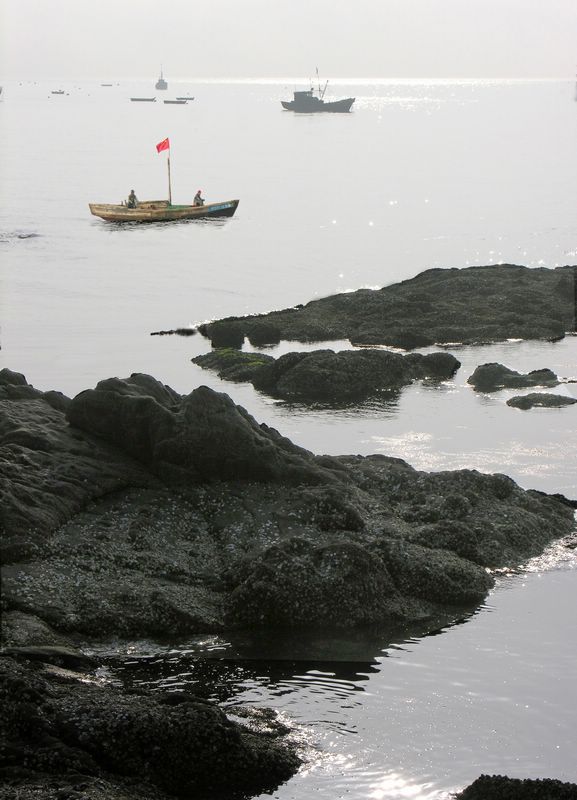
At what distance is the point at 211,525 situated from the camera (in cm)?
2489

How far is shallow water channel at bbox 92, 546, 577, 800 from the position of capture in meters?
18.0

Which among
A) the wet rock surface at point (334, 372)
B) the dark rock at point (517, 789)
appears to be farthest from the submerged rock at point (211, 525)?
the wet rock surface at point (334, 372)

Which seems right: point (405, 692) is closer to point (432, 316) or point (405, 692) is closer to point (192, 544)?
point (192, 544)

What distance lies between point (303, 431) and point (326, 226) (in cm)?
7025

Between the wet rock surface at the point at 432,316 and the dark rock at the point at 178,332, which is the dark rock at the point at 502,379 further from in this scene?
the dark rock at the point at 178,332

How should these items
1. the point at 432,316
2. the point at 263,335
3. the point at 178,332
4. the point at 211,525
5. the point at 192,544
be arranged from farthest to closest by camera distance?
the point at 178,332 < the point at 432,316 < the point at 263,335 < the point at 211,525 < the point at 192,544

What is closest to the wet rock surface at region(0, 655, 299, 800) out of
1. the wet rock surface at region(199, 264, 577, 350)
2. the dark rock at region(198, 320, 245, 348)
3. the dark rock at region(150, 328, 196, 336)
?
the wet rock surface at region(199, 264, 577, 350)

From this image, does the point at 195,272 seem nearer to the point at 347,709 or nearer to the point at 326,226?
the point at 326,226

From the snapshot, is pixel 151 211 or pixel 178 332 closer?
pixel 178 332

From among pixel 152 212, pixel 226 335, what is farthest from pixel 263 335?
pixel 152 212

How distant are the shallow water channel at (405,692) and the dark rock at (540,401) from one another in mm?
18993

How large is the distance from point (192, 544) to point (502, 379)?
24.0 meters

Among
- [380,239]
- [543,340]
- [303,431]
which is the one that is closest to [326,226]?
[380,239]

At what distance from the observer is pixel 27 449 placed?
83.7 ft
